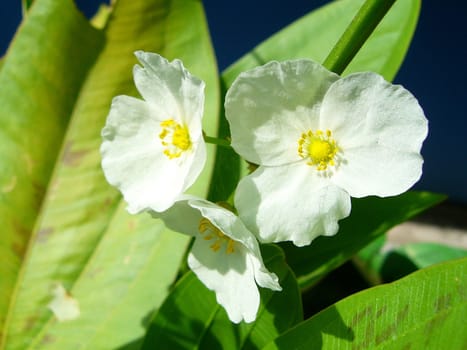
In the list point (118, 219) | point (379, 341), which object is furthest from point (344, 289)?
point (379, 341)

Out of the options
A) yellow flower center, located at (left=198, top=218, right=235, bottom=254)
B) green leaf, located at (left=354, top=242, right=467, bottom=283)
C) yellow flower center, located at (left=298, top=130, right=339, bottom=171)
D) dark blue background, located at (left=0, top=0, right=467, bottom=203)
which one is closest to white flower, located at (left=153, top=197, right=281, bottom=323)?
yellow flower center, located at (left=198, top=218, right=235, bottom=254)

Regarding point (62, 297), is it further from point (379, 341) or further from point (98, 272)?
point (379, 341)

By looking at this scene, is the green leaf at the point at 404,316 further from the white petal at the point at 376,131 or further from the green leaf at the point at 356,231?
the green leaf at the point at 356,231

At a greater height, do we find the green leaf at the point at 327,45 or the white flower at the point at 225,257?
the green leaf at the point at 327,45

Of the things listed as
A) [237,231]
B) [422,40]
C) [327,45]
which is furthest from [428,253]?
[237,231]

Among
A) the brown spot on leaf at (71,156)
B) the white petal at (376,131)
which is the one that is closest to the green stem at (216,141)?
the white petal at (376,131)

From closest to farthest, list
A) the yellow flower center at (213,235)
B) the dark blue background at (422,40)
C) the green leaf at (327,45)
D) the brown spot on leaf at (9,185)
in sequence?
1. the yellow flower center at (213,235)
2. the green leaf at (327,45)
3. the brown spot on leaf at (9,185)
4. the dark blue background at (422,40)
